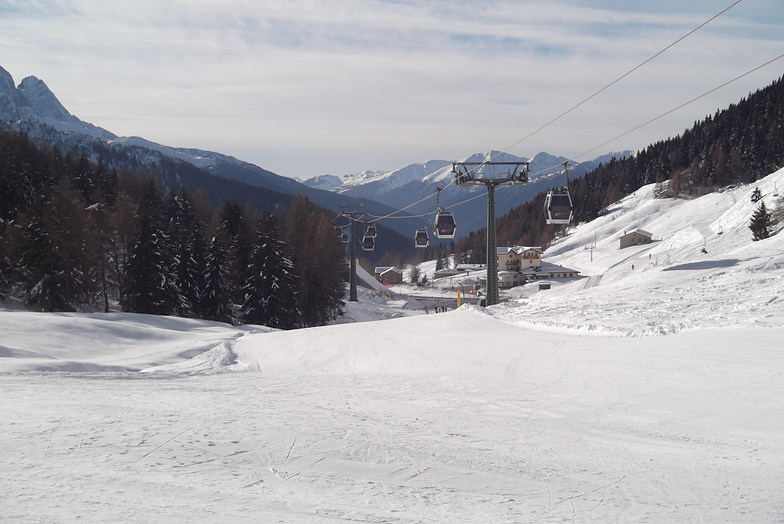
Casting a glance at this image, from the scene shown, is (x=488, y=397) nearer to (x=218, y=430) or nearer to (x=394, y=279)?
(x=218, y=430)

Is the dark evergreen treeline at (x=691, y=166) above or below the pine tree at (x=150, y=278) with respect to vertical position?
above

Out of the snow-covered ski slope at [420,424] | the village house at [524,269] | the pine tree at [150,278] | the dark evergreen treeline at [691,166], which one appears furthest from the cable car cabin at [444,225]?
the dark evergreen treeline at [691,166]

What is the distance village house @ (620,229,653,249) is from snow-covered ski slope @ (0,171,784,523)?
8060 cm

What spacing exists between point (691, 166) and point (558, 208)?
114664 millimetres

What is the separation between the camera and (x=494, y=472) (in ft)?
19.5

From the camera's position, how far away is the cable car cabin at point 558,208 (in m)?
23.5

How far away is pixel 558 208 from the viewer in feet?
77.7

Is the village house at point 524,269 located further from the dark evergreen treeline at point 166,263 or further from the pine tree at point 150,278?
the pine tree at point 150,278

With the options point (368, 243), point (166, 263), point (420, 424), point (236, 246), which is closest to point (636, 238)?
point (368, 243)

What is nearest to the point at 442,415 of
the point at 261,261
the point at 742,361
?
the point at 742,361

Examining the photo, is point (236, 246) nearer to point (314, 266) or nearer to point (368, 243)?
point (314, 266)

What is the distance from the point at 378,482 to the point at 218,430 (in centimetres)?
262

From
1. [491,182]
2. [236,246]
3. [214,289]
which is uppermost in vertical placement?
[491,182]

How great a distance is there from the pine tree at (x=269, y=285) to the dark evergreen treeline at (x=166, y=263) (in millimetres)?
72
